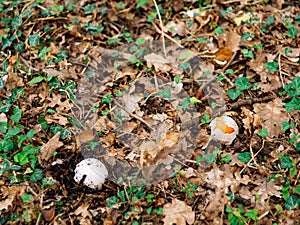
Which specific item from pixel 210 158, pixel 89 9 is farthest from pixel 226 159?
pixel 89 9

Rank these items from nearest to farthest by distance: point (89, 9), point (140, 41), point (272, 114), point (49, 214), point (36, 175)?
1. point (49, 214)
2. point (36, 175)
3. point (272, 114)
4. point (140, 41)
5. point (89, 9)

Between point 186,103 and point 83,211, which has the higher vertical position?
point 186,103

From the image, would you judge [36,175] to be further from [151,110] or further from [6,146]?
[151,110]

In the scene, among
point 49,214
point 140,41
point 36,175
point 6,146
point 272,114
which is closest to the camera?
point 49,214

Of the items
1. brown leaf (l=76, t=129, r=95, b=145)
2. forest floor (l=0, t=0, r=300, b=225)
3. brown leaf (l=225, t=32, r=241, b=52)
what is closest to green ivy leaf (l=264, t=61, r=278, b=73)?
forest floor (l=0, t=0, r=300, b=225)

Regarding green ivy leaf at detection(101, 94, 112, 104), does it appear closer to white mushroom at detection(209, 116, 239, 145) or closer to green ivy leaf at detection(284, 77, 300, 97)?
white mushroom at detection(209, 116, 239, 145)

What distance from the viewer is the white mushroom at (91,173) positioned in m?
2.97

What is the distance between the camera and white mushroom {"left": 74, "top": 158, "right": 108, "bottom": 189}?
9.76ft

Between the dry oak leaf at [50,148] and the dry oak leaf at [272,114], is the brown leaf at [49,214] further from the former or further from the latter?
the dry oak leaf at [272,114]

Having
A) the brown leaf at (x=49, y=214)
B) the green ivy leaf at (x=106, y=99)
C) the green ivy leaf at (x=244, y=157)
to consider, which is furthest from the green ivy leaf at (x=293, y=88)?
the brown leaf at (x=49, y=214)

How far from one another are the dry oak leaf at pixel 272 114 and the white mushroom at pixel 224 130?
280mm

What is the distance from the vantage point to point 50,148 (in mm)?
3236

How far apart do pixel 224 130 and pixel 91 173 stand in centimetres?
108

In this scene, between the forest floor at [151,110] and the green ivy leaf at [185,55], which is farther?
the green ivy leaf at [185,55]
